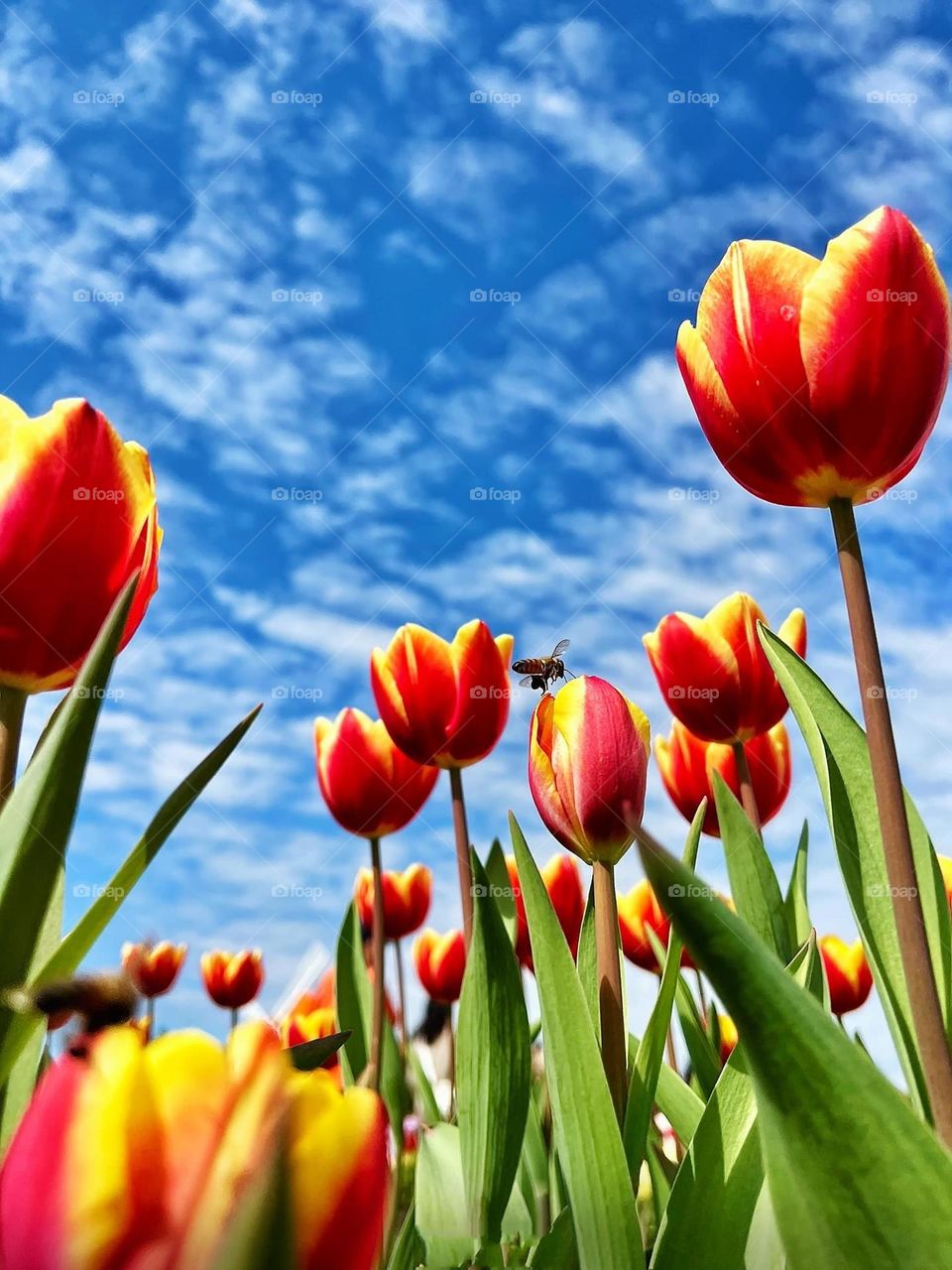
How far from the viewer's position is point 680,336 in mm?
1120

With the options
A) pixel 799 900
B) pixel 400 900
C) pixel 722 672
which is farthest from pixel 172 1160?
pixel 400 900

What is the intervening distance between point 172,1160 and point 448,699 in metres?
2.08

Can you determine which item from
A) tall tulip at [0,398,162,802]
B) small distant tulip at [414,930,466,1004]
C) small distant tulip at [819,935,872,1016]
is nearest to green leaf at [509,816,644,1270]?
tall tulip at [0,398,162,802]

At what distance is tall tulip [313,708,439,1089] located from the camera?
2795 millimetres

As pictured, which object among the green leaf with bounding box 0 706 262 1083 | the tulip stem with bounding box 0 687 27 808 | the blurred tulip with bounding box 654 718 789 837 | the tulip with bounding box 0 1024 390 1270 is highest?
the blurred tulip with bounding box 654 718 789 837

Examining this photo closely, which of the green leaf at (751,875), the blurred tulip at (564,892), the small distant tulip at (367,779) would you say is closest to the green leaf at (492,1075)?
the green leaf at (751,875)

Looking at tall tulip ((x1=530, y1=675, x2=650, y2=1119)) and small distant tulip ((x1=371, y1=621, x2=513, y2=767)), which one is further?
small distant tulip ((x1=371, y1=621, x2=513, y2=767))

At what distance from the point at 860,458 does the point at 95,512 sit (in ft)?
2.31

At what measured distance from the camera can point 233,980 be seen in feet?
17.9

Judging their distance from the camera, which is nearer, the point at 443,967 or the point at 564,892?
the point at 564,892

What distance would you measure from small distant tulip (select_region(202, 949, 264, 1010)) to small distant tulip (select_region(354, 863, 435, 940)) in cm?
212

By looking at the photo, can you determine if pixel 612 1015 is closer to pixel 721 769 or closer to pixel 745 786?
pixel 745 786

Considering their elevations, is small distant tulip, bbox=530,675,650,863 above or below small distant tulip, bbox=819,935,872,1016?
below

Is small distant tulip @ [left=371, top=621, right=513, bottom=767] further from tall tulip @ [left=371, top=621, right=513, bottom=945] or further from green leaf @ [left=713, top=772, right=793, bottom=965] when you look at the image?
green leaf @ [left=713, top=772, right=793, bottom=965]
